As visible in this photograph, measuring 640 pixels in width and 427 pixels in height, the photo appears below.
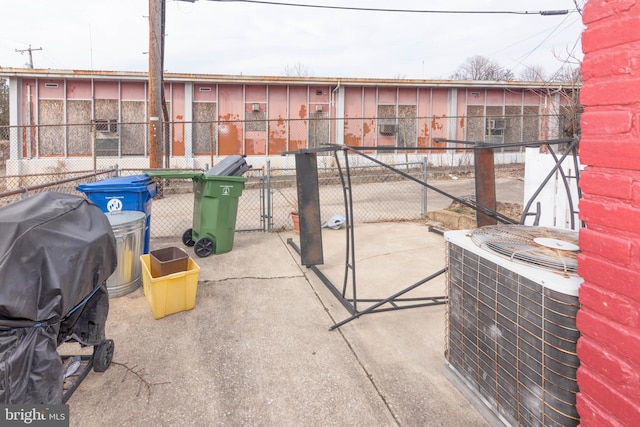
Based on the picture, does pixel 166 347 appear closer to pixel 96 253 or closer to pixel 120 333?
pixel 120 333

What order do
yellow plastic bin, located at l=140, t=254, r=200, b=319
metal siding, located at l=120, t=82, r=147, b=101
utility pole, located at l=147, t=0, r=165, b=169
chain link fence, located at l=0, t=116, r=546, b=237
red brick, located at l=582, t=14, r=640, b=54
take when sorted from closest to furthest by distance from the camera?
red brick, located at l=582, t=14, r=640, b=54
yellow plastic bin, located at l=140, t=254, r=200, b=319
utility pole, located at l=147, t=0, r=165, b=169
chain link fence, located at l=0, t=116, r=546, b=237
metal siding, located at l=120, t=82, r=147, b=101

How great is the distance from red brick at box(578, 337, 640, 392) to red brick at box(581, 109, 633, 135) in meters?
0.80

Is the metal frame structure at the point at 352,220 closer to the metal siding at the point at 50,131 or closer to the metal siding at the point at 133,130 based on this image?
the metal siding at the point at 133,130

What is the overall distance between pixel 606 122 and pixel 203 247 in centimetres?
489

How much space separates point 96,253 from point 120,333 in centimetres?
137

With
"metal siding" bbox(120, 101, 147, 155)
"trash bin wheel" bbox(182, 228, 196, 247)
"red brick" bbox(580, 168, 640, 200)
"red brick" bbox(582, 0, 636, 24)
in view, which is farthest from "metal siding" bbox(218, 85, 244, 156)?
"red brick" bbox(580, 168, 640, 200)

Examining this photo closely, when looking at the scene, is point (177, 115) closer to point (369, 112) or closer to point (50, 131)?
point (50, 131)

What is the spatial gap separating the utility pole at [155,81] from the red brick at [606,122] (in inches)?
353

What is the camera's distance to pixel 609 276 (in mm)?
1443

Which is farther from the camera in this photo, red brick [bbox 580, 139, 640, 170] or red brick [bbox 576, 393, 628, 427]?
red brick [bbox 576, 393, 628, 427]

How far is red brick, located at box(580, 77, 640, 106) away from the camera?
135 centimetres

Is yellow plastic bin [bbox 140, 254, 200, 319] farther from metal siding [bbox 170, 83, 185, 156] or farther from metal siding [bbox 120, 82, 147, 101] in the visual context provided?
metal siding [bbox 120, 82, 147, 101]

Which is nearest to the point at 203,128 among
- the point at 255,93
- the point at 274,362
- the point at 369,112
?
the point at 255,93

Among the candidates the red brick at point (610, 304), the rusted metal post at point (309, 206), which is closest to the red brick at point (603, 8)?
the red brick at point (610, 304)
